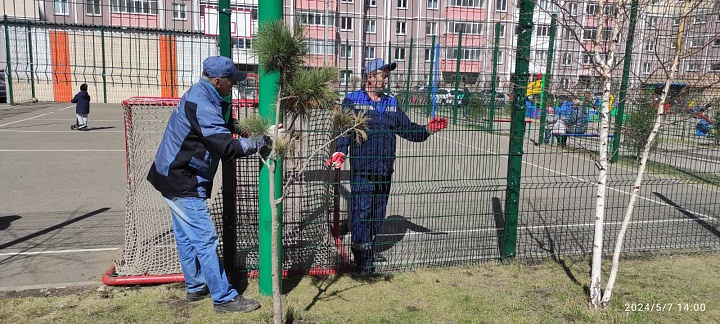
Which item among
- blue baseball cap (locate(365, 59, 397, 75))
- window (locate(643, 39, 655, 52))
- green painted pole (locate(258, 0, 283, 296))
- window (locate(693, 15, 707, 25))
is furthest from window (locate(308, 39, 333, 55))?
window (locate(693, 15, 707, 25))

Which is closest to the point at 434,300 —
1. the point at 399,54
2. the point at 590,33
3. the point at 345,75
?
the point at 345,75

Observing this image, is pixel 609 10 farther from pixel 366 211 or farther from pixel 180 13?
pixel 180 13

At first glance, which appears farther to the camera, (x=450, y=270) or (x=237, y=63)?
(x=450, y=270)

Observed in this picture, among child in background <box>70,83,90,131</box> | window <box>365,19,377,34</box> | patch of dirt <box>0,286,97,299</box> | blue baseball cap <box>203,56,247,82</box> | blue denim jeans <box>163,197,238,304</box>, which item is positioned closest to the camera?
blue baseball cap <box>203,56,247,82</box>

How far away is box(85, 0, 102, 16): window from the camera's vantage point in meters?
5.16

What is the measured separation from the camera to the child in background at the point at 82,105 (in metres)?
15.7

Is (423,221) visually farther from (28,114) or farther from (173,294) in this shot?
(28,114)

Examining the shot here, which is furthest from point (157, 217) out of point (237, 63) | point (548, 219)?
point (548, 219)

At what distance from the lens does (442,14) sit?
535 cm

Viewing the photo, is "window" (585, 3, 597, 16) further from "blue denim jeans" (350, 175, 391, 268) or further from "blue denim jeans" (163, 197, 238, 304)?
"blue denim jeans" (163, 197, 238, 304)

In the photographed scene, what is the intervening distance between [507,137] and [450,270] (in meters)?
1.44

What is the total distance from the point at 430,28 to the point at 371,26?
0.70 metres

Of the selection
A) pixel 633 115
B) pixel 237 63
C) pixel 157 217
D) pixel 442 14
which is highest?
pixel 442 14

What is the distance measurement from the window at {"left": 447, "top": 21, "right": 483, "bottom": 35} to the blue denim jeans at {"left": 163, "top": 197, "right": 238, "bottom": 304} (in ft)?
9.84
